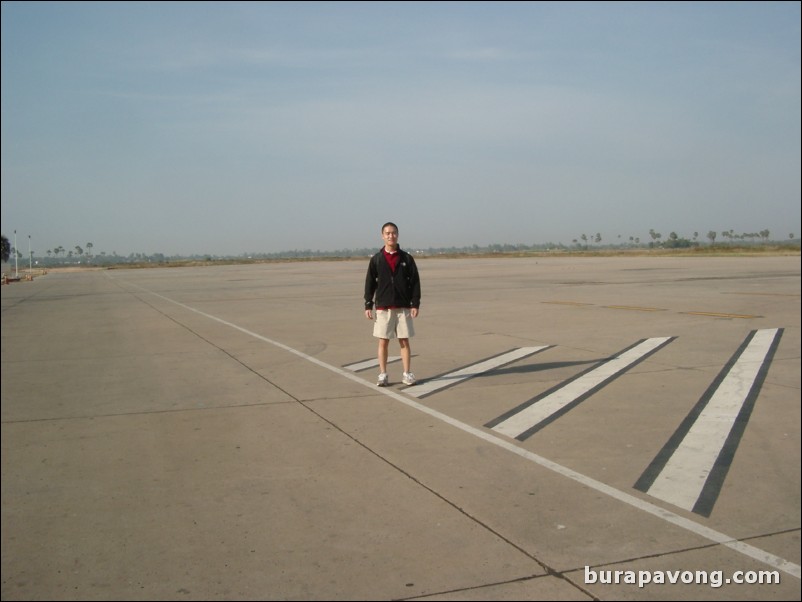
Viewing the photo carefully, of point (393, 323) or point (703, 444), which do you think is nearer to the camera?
point (703, 444)

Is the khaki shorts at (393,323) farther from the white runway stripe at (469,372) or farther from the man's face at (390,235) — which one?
the man's face at (390,235)

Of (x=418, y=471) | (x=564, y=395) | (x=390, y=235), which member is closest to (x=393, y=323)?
(x=390, y=235)

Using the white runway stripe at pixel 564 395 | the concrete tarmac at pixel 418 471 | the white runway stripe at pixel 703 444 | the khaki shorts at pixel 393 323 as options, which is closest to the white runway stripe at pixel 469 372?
the concrete tarmac at pixel 418 471

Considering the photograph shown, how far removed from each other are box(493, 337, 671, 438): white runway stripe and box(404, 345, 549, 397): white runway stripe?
1277 mm

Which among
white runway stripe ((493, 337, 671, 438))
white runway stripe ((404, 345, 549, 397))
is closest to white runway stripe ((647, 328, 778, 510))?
white runway stripe ((493, 337, 671, 438))

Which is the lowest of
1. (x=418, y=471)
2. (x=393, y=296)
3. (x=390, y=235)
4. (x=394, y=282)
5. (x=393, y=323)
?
(x=418, y=471)

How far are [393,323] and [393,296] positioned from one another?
1.11 feet

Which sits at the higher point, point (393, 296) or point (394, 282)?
point (394, 282)

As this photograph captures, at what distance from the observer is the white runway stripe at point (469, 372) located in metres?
8.01

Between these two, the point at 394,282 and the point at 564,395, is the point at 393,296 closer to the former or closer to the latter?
the point at 394,282

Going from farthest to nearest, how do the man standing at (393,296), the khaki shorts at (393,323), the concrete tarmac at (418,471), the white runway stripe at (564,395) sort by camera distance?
the khaki shorts at (393,323), the man standing at (393,296), the white runway stripe at (564,395), the concrete tarmac at (418,471)

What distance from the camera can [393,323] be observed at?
8.29 metres

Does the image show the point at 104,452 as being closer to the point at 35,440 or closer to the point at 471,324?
the point at 35,440

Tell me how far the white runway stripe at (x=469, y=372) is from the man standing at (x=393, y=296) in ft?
0.79
